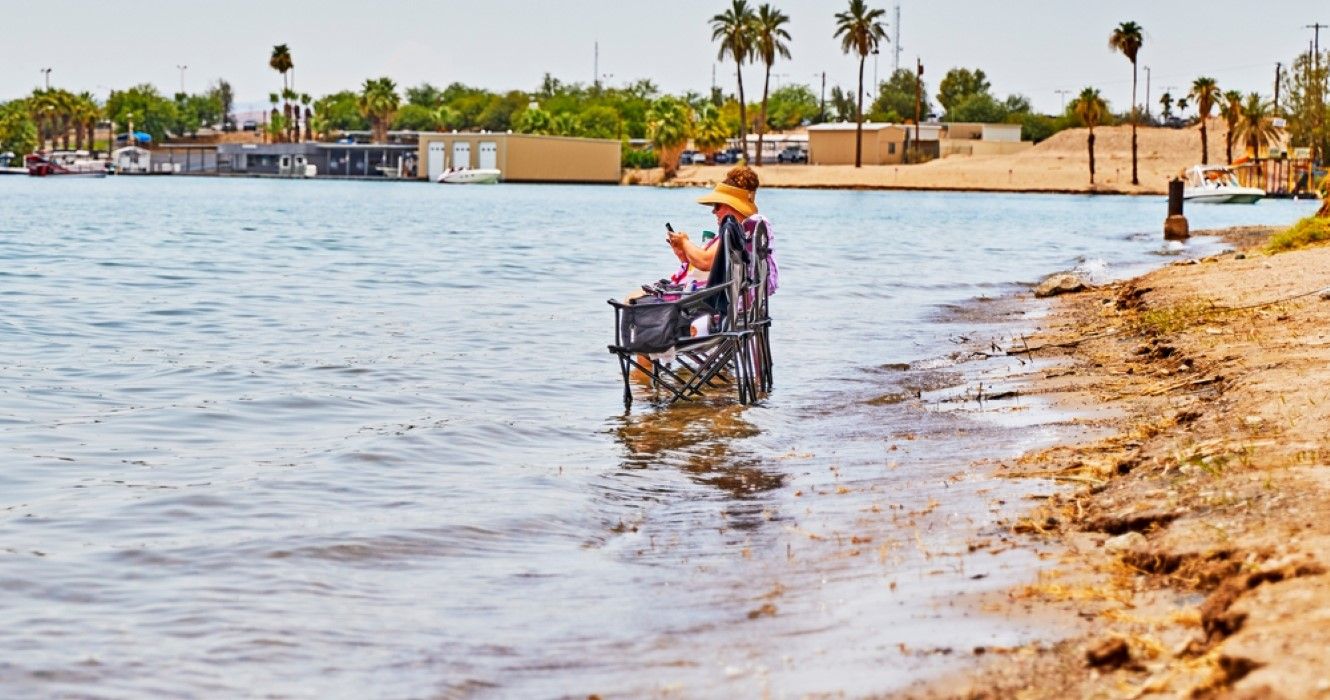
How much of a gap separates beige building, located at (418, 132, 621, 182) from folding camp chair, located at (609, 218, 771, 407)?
130 meters

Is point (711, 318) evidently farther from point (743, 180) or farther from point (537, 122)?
point (537, 122)

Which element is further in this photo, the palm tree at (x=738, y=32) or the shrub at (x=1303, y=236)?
the palm tree at (x=738, y=32)

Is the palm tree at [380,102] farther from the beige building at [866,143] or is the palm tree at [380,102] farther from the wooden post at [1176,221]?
the wooden post at [1176,221]

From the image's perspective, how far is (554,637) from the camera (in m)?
5.63

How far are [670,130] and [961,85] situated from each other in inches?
2049

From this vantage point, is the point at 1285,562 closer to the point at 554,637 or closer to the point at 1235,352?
the point at 554,637

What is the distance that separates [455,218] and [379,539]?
53.2 meters

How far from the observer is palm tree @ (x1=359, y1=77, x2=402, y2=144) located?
168875mm

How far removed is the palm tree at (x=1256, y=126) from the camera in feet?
365

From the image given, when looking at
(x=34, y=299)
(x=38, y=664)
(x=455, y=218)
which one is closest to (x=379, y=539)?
(x=38, y=664)

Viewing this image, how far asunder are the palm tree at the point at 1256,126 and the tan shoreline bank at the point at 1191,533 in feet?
351

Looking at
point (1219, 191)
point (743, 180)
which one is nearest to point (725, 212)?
point (743, 180)

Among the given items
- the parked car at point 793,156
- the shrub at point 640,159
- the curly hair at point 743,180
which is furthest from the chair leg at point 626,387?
the parked car at point 793,156

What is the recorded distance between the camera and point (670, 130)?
141 m
